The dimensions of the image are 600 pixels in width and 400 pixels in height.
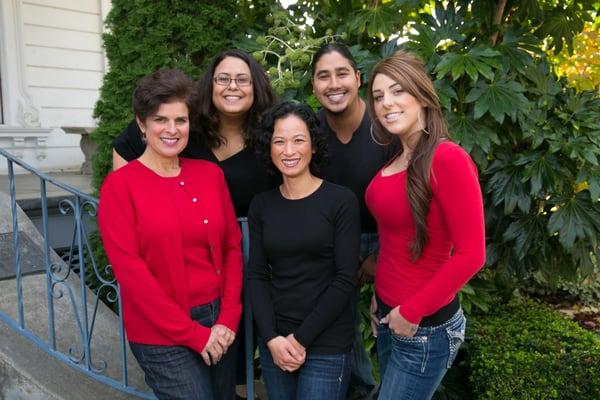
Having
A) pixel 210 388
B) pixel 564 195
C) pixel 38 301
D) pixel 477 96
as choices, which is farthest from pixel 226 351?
pixel 564 195

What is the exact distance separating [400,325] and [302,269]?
389 mm

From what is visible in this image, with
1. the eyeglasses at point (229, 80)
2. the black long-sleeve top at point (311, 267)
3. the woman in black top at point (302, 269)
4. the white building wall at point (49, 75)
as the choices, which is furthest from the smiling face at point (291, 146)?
the white building wall at point (49, 75)

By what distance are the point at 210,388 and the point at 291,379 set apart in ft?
1.00

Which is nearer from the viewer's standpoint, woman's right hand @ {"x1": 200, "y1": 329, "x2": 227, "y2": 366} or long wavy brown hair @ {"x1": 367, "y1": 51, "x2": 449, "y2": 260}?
long wavy brown hair @ {"x1": 367, "y1": 51, "x2": 449, "y2": 260}

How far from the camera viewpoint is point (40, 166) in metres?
6.54

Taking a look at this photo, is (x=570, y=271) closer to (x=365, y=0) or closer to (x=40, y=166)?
(x=365, y=0)

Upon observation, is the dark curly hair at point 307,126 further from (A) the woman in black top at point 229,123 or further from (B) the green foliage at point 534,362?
(B) the green foliage at point 534,362

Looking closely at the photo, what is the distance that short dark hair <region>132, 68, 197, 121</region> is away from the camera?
1.79 meters

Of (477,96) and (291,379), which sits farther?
(477,96)

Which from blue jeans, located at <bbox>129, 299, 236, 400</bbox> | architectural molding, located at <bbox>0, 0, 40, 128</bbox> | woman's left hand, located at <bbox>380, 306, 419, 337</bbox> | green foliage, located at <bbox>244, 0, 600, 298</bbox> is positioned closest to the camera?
woman's left hand, located at <bbox>380, 306, 419, 337</bbox>

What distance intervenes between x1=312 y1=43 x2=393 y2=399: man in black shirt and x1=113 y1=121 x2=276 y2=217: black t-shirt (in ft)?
0.93

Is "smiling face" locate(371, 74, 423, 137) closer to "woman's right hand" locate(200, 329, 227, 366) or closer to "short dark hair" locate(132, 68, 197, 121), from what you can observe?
"short dark hair" locate(132, 68, 197, 121)

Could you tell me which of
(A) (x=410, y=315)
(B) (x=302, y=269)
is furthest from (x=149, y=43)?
(A) (x=410, y=315)

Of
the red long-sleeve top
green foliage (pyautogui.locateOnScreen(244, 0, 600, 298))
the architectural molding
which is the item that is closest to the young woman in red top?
the red long-sleeve top
